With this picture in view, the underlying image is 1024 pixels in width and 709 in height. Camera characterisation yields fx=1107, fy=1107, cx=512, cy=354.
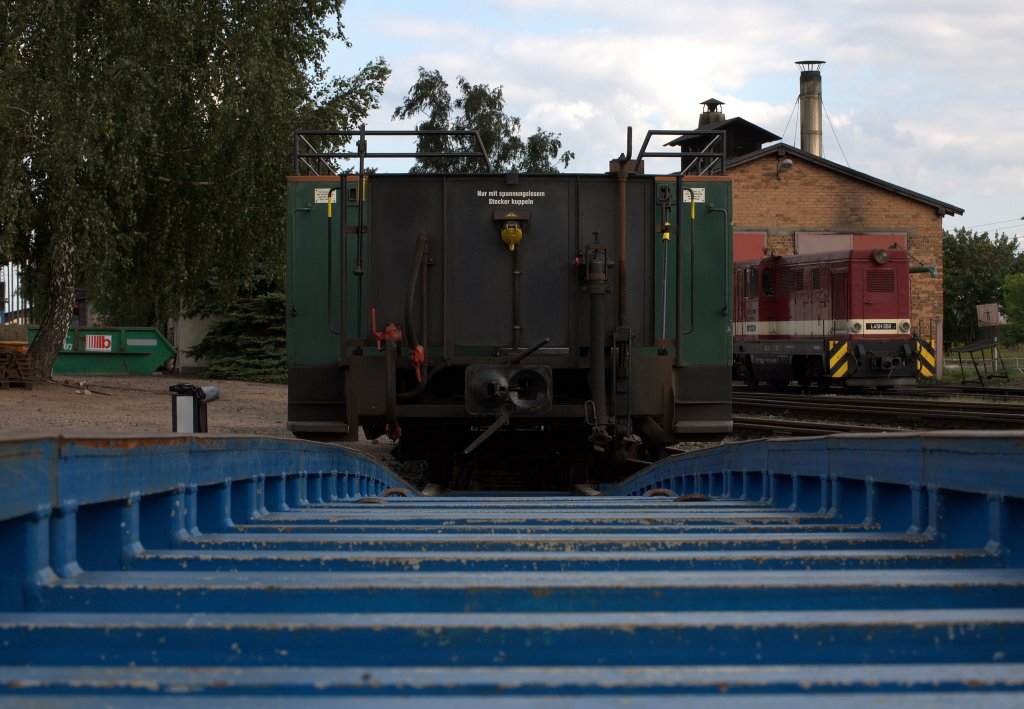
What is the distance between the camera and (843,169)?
3912 cm

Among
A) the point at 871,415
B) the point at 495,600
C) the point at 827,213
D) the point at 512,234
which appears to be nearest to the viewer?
the point at 495,600

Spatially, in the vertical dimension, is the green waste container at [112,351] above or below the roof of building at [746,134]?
below

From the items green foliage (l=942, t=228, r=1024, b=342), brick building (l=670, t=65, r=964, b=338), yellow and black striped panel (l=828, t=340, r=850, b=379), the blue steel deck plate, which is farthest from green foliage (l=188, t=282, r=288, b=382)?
green foliage (l=942, t=228, r=1024, b=342)

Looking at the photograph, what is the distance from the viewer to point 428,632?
2.37 metres

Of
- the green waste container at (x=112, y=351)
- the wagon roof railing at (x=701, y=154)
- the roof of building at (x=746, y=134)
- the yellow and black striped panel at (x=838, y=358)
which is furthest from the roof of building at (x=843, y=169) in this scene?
the wagon roof railing at (x=701, y=154)

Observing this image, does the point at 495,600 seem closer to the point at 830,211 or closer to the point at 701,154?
the point at 701,154

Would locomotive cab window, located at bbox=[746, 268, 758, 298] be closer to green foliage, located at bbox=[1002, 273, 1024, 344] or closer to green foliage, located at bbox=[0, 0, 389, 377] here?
green foliage, located at bbox=[0, 0, 389, 377]

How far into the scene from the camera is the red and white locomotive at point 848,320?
973 inches

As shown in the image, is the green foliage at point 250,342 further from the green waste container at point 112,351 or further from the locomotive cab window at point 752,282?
the locomotive cab window at point 752,282

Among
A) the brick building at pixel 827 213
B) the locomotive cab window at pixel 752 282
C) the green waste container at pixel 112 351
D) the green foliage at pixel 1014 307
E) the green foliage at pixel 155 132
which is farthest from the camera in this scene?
the green foliage at pixel 1014 307

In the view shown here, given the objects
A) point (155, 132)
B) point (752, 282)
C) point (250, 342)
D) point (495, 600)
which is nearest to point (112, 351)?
point (250, 342)

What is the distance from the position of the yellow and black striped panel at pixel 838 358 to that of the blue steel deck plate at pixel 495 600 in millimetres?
21475

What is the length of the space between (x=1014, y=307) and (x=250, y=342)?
59.0 m

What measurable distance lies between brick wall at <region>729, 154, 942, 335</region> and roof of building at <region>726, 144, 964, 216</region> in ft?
0.57
